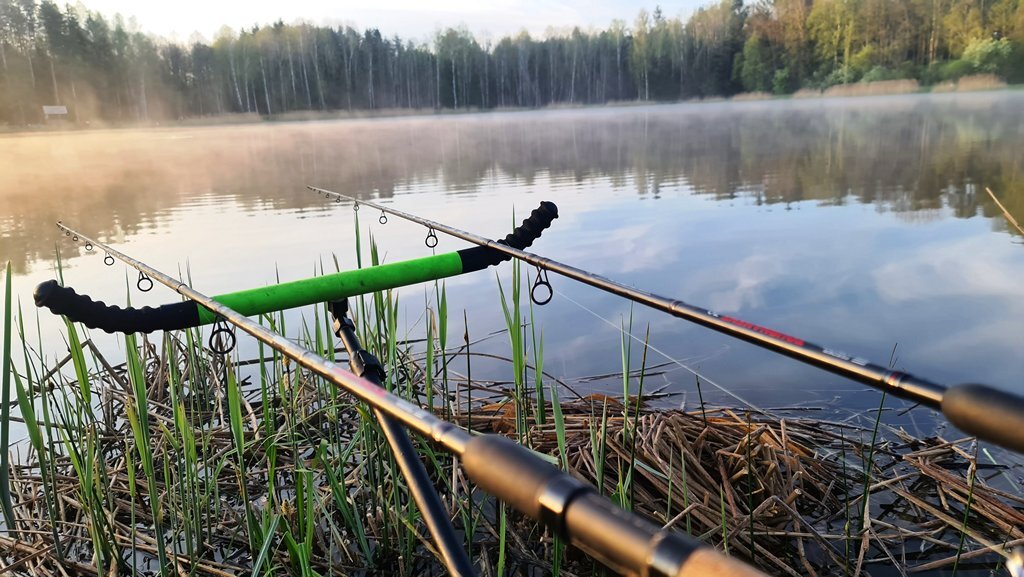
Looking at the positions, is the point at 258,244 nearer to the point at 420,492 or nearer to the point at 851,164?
the point at 420,492

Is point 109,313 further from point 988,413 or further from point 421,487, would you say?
point 988,413

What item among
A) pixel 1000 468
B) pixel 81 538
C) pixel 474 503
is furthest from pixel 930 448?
pixel 81 538

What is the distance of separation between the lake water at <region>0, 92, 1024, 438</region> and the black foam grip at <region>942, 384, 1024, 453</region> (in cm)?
295

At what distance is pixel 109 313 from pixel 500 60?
3422 inches

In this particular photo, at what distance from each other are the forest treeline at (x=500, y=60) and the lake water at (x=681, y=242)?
2095 inches

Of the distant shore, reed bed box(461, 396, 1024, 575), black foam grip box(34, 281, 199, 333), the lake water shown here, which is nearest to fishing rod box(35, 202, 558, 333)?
black foam grip box(34, 281, 199, 333)

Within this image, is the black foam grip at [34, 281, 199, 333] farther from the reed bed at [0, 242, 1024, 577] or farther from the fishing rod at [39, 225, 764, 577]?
the fishing rod at [39, 225, 764, 577]

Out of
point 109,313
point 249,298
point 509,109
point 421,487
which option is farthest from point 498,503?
point 509,109

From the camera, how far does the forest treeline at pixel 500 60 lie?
68.6 metres

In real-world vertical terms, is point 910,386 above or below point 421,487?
above

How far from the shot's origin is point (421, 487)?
1.98 m

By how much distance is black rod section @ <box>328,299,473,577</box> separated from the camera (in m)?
1.67

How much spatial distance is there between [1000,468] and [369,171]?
2135cm

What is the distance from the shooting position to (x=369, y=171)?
22844mm
